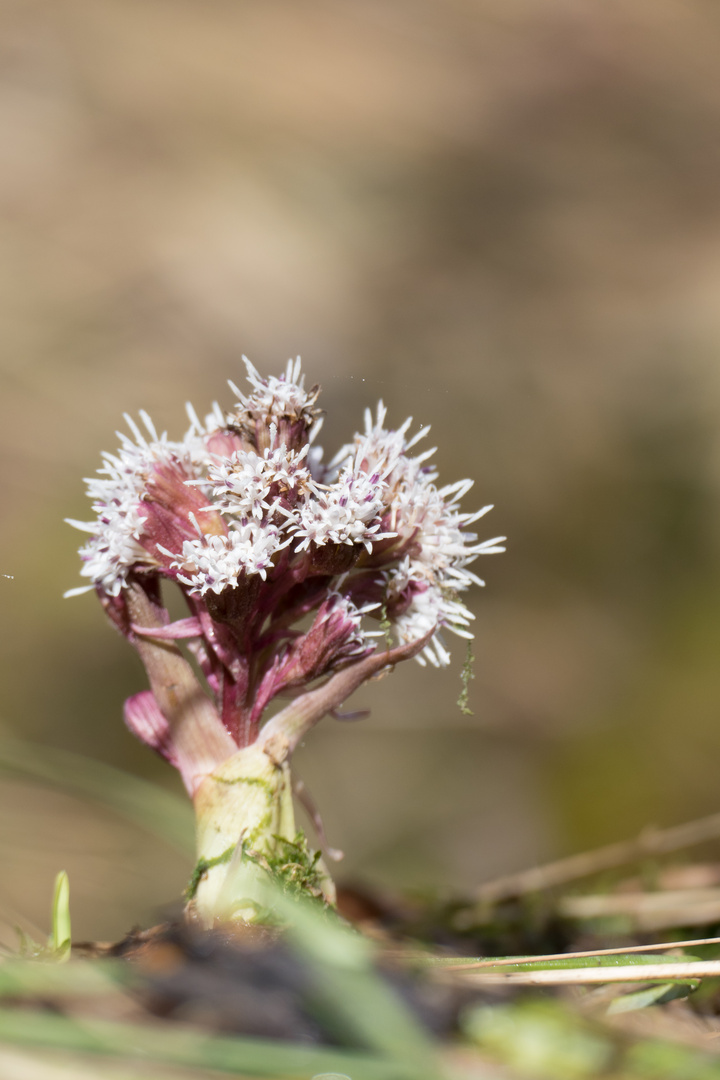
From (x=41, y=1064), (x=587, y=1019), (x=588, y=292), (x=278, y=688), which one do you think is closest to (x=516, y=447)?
(x=588, y=292)

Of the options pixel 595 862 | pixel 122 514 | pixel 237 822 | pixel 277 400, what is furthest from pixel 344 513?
pixel 595 862

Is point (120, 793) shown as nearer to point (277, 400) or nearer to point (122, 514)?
point (122, 514)

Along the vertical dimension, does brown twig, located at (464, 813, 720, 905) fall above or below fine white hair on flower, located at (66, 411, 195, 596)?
below

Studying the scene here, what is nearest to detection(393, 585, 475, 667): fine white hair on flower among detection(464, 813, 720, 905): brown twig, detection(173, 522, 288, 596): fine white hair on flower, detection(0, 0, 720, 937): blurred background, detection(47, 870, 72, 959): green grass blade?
detection(173, 522, 288, 596): fine white hair on flower

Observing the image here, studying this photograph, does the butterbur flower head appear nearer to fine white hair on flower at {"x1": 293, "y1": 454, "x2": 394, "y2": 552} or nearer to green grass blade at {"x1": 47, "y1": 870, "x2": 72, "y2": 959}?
fine white hair on flower at {"x1": 293, "y1": 454, "x2": 394, "y2": 552}

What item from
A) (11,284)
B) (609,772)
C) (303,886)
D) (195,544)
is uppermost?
(11,284)

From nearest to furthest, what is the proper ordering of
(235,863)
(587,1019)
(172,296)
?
(587,1019), (235,863), (172,296)

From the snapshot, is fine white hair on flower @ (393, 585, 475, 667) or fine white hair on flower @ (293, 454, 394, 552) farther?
fine white hair on flower @ (393, 585, 475, 667)

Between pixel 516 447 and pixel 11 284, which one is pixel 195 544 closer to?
pixel 516 447
